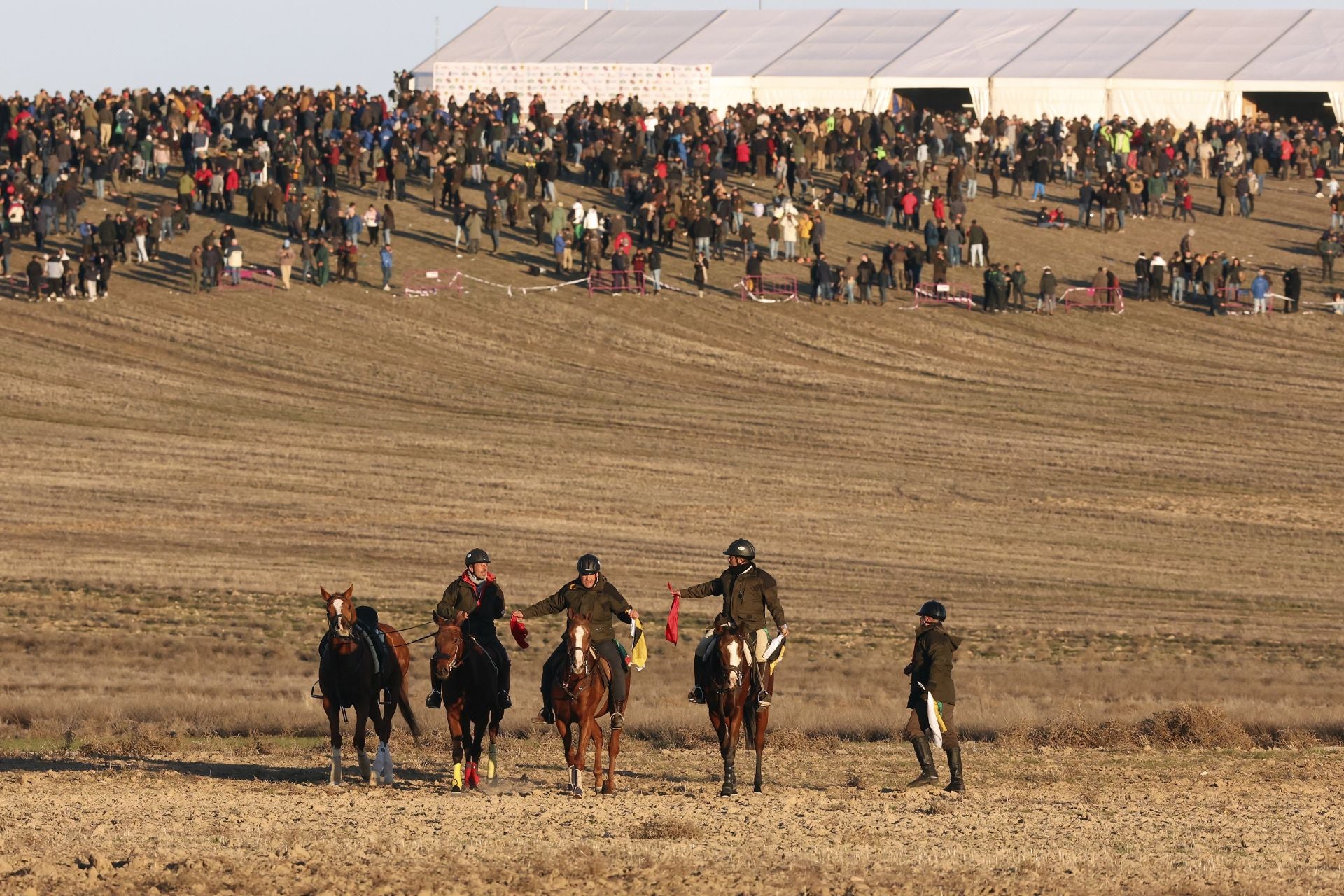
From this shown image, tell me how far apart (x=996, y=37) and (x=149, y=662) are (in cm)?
6232

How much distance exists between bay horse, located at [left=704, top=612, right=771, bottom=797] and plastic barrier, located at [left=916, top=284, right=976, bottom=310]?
37393 mm

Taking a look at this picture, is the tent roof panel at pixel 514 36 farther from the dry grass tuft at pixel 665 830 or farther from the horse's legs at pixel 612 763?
the dry grass tuft at pixel 665 830

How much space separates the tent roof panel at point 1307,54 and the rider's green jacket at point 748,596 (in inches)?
2485

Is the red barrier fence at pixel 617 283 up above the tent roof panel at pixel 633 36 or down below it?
below

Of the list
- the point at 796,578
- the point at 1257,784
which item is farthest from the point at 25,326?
the point at 1257,784

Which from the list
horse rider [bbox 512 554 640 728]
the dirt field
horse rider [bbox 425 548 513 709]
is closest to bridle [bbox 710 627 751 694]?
horse rider [bbox 512 554 640 728]

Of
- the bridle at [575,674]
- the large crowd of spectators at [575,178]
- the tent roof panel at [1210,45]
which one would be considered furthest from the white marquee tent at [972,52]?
the bridle at [575,674]

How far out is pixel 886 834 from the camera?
→ 15133 millimetres

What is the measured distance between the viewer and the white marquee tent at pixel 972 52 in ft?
249

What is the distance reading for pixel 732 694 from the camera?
56.9 ft

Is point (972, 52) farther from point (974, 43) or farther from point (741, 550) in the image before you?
point (741, 550)

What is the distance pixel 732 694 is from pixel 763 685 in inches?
18.6

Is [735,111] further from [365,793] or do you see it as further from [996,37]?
[365,793]

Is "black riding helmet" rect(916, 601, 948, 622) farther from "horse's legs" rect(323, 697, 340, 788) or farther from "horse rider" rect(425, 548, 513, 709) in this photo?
"horse's legs" rect(323, 697, 340, 788)
